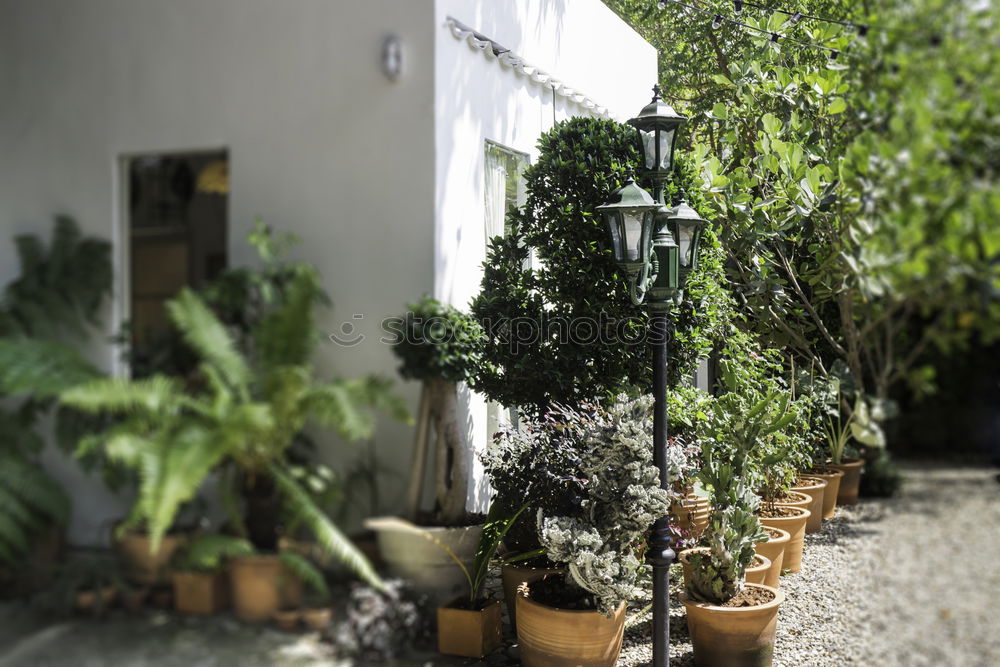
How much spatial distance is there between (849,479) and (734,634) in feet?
5.40

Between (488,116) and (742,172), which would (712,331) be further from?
(488,116)

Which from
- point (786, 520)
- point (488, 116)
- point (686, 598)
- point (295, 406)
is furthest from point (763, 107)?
point (295, 406)

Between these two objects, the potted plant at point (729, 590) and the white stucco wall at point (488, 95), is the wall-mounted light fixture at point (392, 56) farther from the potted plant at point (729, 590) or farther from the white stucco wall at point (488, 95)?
the potted plant at point (729, 590)

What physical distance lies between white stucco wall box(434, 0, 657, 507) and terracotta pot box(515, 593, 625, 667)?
802 millimetres

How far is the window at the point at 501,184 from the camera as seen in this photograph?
5559 millimetres

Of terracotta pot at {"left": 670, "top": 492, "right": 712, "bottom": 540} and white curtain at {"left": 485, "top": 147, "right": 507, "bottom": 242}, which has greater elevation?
white curtain at {"left": 485, "top": 147, "right": 507, "bottom": 242}

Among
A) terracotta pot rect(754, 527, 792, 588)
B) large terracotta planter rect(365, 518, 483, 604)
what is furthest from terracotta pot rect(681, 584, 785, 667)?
large terracotta planter rect(365, 518, 483, 604)

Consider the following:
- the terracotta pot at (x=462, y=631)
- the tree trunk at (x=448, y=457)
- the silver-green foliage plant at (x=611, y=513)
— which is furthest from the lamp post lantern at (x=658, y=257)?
the tree trunk at (x=448, y=457)

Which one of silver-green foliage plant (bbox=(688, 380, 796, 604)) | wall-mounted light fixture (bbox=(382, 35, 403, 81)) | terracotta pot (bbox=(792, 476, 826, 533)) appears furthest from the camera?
terracotta pot (bbox=(792, 476, 826, 533))

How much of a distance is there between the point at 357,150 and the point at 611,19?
4857 millimetres

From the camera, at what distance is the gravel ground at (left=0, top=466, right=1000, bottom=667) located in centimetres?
321

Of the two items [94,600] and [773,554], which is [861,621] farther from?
[94,600]

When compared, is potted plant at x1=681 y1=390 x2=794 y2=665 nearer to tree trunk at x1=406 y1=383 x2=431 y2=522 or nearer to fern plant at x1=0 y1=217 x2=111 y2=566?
tree trunk at x1=406 y1=383 x2=431 y2=522

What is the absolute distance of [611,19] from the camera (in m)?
7.77
